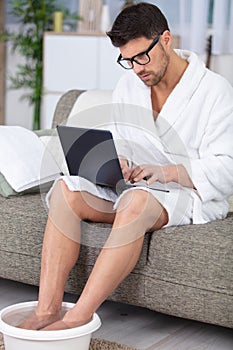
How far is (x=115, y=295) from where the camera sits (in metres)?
2.68

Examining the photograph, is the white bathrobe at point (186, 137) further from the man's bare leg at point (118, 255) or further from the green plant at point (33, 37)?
the green plant at point (33, 37)

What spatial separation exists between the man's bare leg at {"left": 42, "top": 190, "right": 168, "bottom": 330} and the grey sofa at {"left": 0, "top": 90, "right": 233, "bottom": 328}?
107 millimetres

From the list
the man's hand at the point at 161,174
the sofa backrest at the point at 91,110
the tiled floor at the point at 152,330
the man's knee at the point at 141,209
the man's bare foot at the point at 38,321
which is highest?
the sofa backrest at the point at 91,110

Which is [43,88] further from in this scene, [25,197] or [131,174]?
[131,174]

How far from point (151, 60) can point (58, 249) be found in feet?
2.24

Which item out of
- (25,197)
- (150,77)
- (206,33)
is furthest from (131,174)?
(206,33)

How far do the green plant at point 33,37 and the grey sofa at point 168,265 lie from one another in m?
3.21

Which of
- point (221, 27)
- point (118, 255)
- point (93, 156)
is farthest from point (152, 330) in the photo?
point (221, 27)

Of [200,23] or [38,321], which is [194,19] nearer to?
[200,23]

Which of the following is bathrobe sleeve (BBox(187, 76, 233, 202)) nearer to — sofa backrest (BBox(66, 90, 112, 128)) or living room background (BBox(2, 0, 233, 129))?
sofa backrest (BBox(66, 90, 112, 128))

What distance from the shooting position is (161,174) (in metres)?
2.57

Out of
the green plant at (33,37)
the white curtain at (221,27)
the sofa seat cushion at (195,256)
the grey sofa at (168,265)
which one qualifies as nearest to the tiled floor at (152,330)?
the grey sofa at (168,265)

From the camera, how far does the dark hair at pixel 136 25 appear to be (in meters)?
→ 2.52

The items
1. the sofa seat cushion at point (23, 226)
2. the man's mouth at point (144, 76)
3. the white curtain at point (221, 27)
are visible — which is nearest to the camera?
the man's mouth at point (144, 76)
